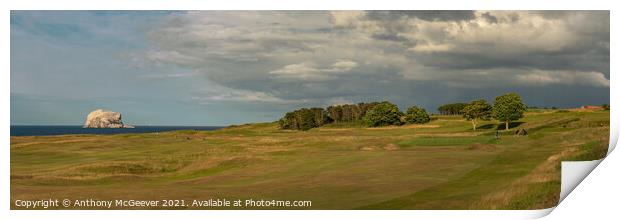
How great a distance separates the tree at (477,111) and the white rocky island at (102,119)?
41.3 ft

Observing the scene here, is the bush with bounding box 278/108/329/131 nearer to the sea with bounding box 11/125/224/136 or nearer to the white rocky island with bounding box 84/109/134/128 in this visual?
the sea with bounding box 11/125/224/136

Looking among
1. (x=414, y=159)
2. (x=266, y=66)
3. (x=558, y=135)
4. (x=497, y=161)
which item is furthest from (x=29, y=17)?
(x=558, y=135)

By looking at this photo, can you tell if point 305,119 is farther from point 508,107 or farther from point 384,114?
point 508,107

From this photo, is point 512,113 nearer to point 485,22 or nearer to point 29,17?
point 485,22

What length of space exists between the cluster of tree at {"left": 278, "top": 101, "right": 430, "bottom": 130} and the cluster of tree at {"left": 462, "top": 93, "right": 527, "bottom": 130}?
164 centimetres

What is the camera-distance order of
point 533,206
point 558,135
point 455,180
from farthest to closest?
point 558,135, point 455,180, point 533,206

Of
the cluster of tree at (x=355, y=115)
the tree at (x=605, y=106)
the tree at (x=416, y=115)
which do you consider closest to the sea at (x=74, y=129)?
the cluster of tree at (x=355, y=115)

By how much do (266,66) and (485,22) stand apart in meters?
7.83

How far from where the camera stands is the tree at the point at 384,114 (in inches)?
864

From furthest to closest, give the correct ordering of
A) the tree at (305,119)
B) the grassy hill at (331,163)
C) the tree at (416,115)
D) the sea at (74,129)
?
the tree at (416,115)
the tree at (305,119)
the sea at (74,129)
the grassy hill at (331,163)

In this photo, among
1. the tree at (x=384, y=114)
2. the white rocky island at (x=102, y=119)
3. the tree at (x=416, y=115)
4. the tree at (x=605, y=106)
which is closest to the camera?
the white rocky island at (x=102, y=119)

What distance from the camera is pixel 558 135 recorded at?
2223 cm

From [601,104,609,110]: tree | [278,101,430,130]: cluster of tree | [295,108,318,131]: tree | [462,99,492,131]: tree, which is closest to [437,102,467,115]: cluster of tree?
[462,99,492,131]: tree

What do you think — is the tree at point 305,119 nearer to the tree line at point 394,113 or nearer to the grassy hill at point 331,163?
the tree line at point 394,113
